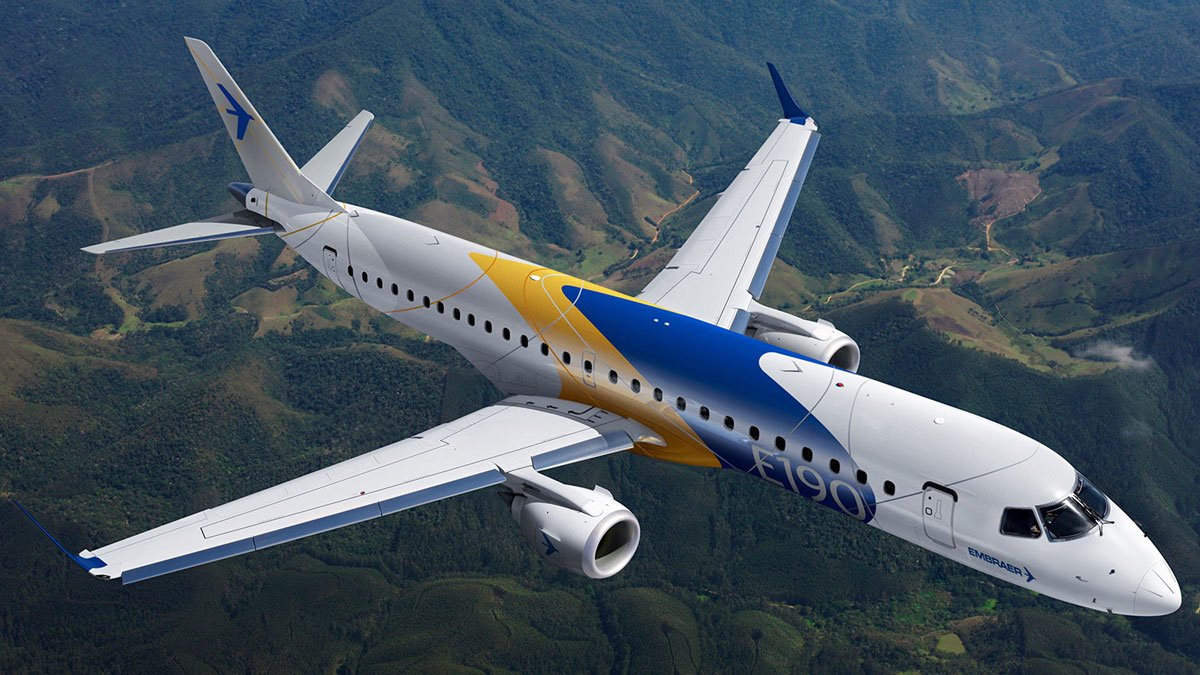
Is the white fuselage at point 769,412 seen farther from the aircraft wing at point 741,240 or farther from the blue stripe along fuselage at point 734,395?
the aircraft wing at point 741,240

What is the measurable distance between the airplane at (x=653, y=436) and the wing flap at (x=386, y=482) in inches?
3.2

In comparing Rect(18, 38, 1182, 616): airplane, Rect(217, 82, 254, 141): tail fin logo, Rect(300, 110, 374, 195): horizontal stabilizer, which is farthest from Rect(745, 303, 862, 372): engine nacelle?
Rect(217, 82, 254, 141): tail fin logo

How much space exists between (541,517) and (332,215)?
24.2m

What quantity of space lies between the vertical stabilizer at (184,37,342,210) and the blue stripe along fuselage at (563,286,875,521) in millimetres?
21248

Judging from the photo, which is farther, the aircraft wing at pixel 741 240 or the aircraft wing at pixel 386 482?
the aircraft wing at pixel 741 240

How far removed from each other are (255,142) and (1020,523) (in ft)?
141

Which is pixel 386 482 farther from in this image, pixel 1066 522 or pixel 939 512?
pixel 1066 522

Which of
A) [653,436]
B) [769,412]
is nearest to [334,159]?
[653,436]

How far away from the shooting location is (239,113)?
52.0 meters

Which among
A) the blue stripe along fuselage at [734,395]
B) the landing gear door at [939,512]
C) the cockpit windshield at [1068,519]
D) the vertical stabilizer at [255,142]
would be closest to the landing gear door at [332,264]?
the vertical stabilizer at [255,142]

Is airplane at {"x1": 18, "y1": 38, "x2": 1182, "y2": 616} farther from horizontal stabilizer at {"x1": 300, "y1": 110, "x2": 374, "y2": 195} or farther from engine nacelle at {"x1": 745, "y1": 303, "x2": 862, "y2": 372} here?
horizontal stabilizer at {"x1": 300, "y1": 110, "x2": 374, "y2": 195}

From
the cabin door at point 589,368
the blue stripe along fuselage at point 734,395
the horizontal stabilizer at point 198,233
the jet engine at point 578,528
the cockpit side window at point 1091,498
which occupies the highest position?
the cockpit side window at point 1091,498

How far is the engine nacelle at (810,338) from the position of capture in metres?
42.9

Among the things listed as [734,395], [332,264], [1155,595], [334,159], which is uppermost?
[1155,595]
